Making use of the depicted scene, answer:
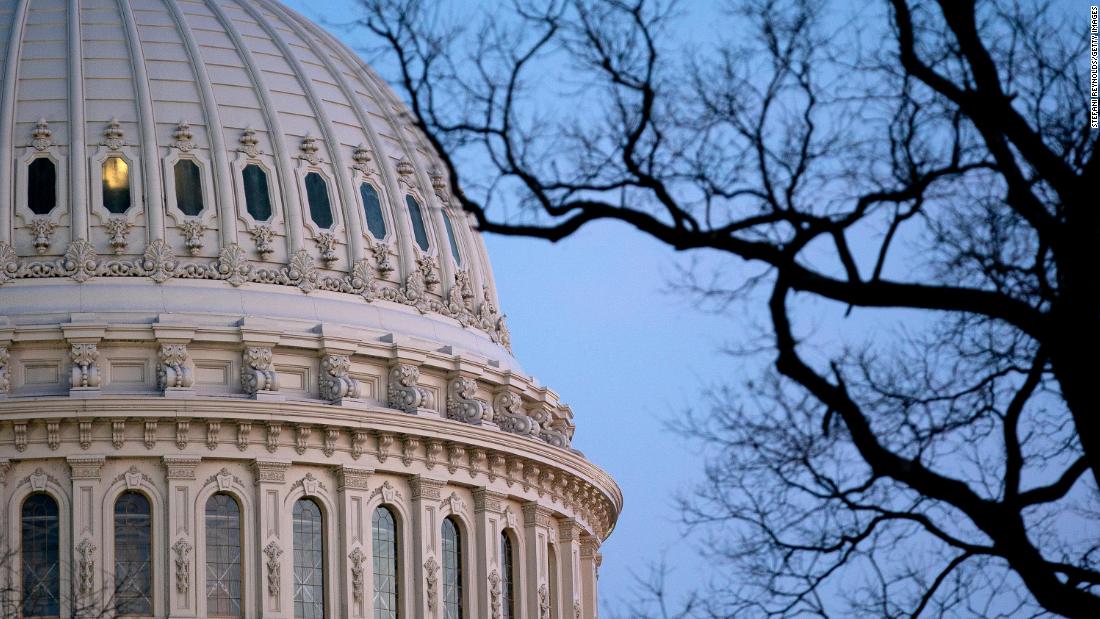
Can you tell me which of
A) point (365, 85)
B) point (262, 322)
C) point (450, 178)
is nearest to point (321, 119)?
point (365, 85)

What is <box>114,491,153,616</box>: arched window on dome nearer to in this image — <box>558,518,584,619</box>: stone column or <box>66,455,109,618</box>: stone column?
<box>66,455,109,618</box>: stone column

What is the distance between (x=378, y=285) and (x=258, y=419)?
303 inches

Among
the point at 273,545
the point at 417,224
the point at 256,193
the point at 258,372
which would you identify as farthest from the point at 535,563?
the point at 256,193

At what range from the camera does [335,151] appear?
75438mm

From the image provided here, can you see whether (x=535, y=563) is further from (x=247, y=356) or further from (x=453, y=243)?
(x=247, y=356)

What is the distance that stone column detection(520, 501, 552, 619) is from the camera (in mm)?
73938

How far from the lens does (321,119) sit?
76.1 m

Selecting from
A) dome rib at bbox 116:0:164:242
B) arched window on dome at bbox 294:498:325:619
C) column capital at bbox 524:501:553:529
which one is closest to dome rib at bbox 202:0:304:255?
dome rib at bbox 116:0:164:242

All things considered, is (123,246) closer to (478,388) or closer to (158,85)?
(158,85)

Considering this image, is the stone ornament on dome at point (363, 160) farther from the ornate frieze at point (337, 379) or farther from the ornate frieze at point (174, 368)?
the ornate frieze at point (174, 368)

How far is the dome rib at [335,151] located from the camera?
74.2 m

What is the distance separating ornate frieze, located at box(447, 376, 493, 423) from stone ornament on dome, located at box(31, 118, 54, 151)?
495 inches

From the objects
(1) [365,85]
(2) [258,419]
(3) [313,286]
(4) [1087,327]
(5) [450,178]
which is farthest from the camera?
(1) [365,85]

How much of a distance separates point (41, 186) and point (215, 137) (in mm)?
4791
